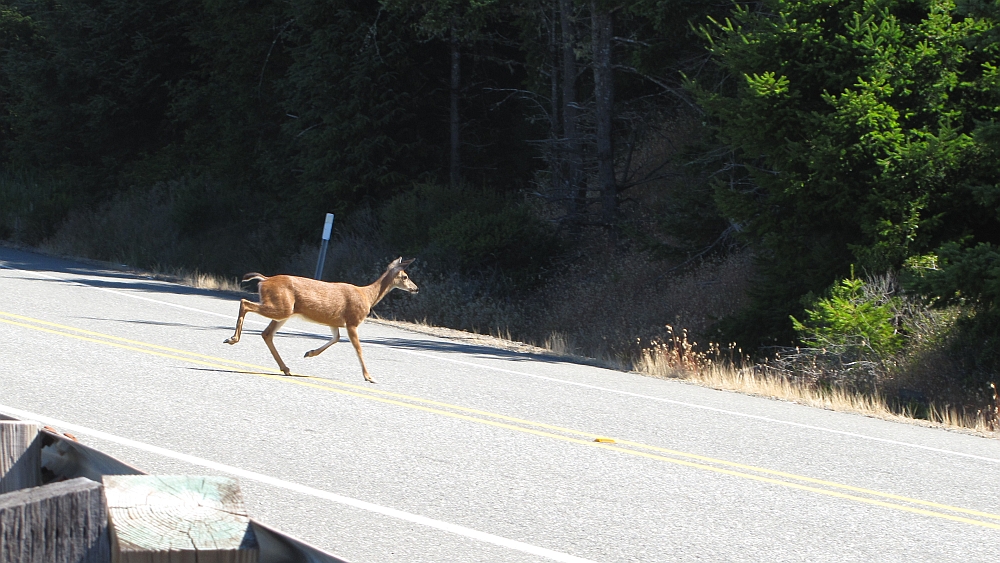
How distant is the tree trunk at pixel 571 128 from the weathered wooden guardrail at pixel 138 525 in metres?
23.2

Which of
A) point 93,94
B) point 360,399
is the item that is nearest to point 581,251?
point 360,399

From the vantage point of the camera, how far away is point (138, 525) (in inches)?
120

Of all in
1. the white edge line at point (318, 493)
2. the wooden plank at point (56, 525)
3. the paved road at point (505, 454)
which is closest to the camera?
the wooden plank at point (56, 525)

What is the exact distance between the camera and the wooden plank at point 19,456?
3545 mm

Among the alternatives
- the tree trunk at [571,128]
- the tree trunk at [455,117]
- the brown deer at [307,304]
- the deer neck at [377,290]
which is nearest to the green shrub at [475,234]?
the tree trunk at [571,128]

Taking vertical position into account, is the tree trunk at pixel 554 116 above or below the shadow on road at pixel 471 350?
above

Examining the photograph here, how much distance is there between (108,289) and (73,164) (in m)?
26.4

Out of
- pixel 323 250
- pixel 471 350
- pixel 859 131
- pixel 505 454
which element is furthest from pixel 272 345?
pixel 323 250

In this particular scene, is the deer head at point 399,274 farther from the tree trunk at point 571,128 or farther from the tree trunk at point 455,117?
the tree trunk at point 455,117

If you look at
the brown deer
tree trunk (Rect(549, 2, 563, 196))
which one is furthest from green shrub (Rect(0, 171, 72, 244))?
the brown deer

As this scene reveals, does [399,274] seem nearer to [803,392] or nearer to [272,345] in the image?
[272,345]

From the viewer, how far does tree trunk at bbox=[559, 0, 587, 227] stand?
26169mm

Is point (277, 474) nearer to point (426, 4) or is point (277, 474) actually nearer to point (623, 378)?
point (623, 378)

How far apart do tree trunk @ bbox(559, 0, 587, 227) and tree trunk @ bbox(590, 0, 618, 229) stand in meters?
0.73
